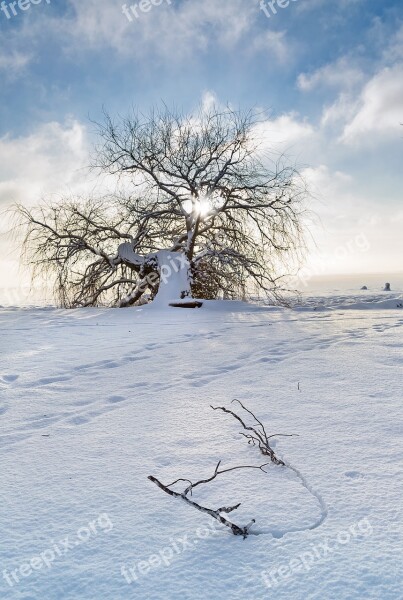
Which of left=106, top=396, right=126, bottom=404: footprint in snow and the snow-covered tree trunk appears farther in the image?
the snow-covered tree trunk

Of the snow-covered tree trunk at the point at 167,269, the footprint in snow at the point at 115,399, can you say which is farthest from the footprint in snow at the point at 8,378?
the snow-covered tree trunk at the point at 167,269

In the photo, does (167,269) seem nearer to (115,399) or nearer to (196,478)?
(115,399)

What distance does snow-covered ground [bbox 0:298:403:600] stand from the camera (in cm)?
110

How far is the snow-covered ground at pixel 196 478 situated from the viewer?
43.1 inches

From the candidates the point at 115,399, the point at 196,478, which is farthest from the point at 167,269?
the point at 196,478

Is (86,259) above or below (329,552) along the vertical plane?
above

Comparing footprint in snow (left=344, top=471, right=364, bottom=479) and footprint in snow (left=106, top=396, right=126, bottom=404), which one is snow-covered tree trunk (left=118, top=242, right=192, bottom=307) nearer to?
footprint in snow (left=106, top=396, right=126, bottom=404)

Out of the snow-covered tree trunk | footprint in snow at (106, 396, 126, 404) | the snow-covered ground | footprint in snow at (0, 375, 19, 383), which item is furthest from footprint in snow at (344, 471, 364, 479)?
the snow-covered tree trunk

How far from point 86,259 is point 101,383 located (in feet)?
29.9

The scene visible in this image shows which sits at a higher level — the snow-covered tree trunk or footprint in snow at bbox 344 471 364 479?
the snow-covered tree trunk

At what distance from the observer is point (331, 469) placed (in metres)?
1.64

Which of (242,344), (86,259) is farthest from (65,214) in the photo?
(242,344)

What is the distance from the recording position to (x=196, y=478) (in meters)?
1.60

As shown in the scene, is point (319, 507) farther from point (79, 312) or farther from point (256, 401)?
point (79, 312)
